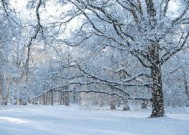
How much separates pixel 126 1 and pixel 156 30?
496 centimetres

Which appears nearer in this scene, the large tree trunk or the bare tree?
the bare tree

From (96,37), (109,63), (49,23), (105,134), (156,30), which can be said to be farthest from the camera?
(109,63)

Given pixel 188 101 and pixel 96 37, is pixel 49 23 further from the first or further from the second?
pixel 188 101

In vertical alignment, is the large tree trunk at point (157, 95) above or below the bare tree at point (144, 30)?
below

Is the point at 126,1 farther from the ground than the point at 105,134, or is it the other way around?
the point at 126,1

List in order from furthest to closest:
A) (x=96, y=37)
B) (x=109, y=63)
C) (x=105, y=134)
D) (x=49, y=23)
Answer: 1. (x=109, y=63)
2. (x=96, y=37)
3. (x=49, y=23)
4. (x=105, y=134)

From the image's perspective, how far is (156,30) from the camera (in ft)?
67.6

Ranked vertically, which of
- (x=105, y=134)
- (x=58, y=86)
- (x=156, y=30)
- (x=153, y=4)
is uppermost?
(x=153, y=4)

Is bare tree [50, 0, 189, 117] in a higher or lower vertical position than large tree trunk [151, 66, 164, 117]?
higher

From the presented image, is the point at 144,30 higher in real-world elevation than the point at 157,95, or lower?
higher

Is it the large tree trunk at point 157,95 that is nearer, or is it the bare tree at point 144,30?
the bare tree at point 144,30

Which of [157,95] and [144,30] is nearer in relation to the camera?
[144,30]

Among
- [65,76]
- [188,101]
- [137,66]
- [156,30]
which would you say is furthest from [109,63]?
[188,101]

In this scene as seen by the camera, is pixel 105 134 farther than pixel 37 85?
No
